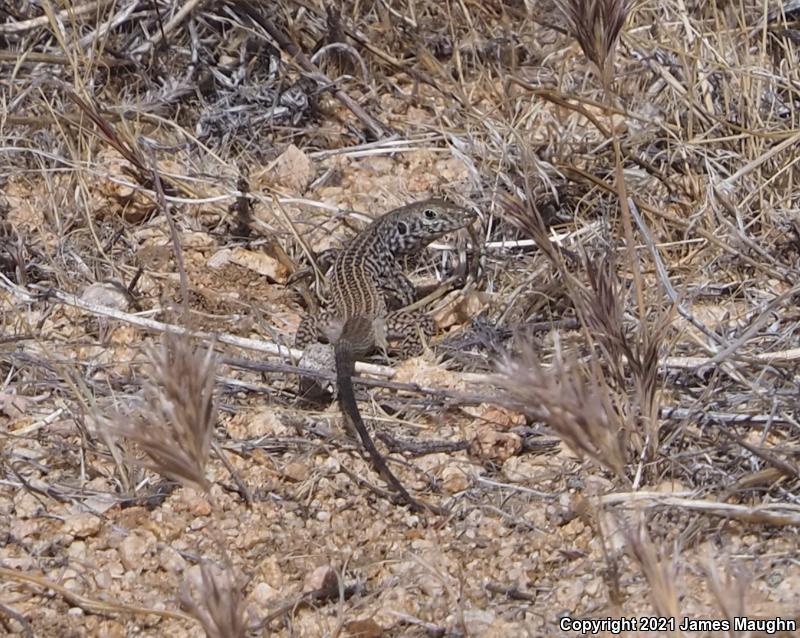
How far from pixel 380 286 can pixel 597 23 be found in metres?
2.47

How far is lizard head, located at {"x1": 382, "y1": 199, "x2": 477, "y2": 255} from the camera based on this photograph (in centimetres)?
508

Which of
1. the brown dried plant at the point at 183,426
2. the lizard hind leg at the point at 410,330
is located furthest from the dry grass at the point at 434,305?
the lizard hind leg at the point at 410,330

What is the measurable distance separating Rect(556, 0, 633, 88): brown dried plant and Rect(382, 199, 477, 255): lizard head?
204 centimetres

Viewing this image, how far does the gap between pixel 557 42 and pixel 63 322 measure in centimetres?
285

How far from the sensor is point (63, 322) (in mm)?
4691

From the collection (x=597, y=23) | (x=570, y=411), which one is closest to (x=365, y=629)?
(x=570, y=411)

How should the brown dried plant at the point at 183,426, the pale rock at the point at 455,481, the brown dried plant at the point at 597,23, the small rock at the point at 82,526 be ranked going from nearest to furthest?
the brown dried plant at the point at 183,426
the brown dried plant at the point at 597,23
the small rock at the point at 82,526
the pale rock at the point at 455,481

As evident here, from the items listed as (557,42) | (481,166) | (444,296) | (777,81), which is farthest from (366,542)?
(557,42)

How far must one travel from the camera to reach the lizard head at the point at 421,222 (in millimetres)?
5082

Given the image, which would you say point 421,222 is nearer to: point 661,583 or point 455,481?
point 455,481

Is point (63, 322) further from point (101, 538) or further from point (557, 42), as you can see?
point (557, 42)

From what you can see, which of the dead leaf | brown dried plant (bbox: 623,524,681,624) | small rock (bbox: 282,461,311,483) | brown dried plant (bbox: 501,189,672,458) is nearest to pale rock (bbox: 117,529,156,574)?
small rock (bbox: 282,461,311,483)

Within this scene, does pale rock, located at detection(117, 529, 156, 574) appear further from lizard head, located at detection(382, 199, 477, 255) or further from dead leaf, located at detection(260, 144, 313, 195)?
dead leaf, located at detection(260, 144, 313, 195)

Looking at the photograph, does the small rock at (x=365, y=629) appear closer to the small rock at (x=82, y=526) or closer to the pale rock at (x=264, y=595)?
the pale rock at (x=264, y=595)
